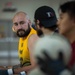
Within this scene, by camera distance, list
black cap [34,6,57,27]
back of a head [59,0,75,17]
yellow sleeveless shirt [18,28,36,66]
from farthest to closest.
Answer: yellow sleeveless shirt [18,28,36,66] < black cap [34,6,57,27] < back of a head [59,0,75,17]

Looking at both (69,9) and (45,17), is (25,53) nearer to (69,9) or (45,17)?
(45,17)

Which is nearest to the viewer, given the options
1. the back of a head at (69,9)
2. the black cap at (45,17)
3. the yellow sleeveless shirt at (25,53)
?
the back of a head at (69,9)

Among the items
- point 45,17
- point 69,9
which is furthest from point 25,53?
point 69,9

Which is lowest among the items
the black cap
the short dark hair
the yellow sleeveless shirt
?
the yellow sleeveless shirt

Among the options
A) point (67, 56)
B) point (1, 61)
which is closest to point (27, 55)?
point (67, 56)

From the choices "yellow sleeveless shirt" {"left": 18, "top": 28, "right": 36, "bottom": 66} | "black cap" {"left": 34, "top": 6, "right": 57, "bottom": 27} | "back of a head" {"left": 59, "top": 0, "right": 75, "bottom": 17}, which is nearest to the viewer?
"back of a head" {"left": 59, "top": 0, "right": 75, "bottom": 17}

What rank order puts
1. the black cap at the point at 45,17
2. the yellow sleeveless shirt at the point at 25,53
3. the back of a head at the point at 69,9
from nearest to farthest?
the back of a head at the point at 69,9
the black cap at the point at 45,17
the yellow sleeveless shirt at the point at 25,53

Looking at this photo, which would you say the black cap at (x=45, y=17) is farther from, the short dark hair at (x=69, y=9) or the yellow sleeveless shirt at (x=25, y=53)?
the short dark hair at (x=69, y=9)

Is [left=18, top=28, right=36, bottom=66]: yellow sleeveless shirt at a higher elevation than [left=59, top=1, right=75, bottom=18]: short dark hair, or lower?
lower

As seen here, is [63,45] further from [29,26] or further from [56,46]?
[29,26]

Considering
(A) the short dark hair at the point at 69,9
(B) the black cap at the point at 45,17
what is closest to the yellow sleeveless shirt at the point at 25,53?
(B) the black cap at the point at 45,17

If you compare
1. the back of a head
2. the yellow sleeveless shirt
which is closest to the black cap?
the yellow sleeveless shirt

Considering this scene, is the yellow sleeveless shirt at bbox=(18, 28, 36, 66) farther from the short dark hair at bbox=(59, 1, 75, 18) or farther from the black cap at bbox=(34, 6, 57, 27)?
the short dark hair at bbox=(59, 1, 75, 18)

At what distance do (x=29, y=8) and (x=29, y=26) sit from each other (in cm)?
709
